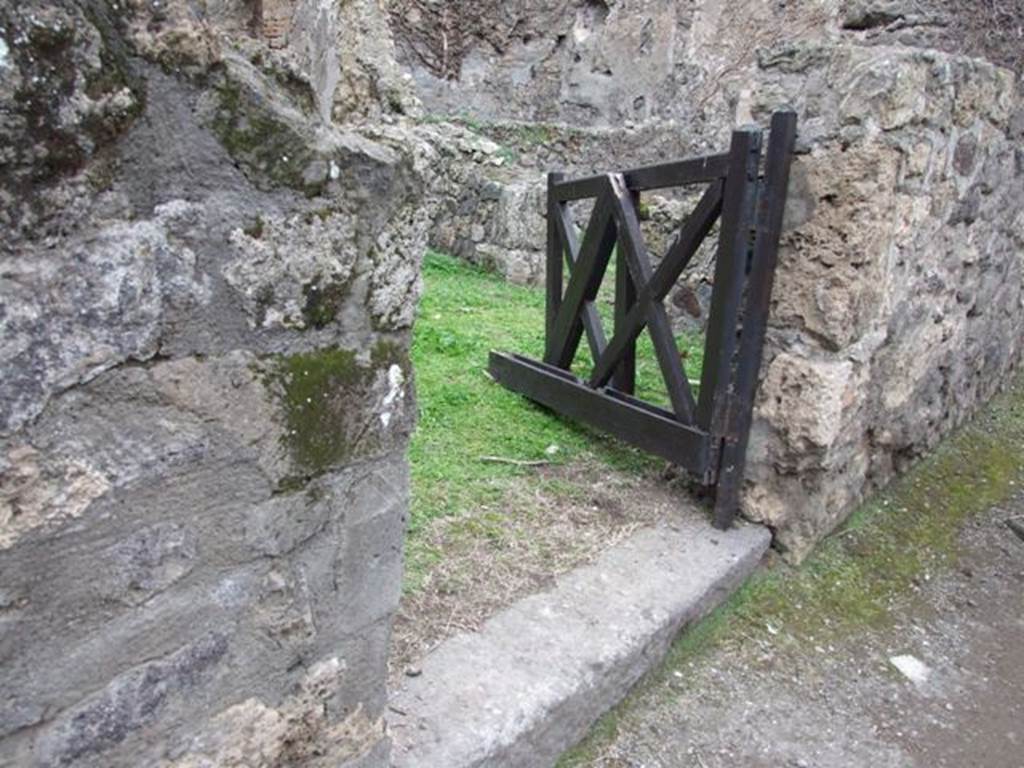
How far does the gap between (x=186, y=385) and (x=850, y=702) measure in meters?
1.95

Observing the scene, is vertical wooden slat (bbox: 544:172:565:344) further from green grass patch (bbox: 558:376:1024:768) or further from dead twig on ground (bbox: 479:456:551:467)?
green grass patch (bbox: 558:376:1024:768)

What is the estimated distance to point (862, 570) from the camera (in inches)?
105

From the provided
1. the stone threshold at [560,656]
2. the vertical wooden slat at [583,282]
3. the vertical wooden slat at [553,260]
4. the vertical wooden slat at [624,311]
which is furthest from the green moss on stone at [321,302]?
the vertical wooden slat at [553,260]

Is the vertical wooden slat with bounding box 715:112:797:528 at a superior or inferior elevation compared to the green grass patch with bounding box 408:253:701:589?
superior

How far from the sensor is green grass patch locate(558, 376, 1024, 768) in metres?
2.26

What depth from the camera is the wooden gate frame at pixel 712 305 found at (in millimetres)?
2367

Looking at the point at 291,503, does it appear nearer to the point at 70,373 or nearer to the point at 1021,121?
the point at 70,373

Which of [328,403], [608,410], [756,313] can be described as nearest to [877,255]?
[756,313]

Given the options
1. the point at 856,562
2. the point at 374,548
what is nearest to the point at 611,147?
the point at 856,562

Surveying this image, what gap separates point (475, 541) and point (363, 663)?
1.12 metres

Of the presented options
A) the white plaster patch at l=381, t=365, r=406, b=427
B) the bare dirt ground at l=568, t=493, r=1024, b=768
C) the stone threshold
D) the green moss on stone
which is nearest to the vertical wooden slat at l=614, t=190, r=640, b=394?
the stone threshold

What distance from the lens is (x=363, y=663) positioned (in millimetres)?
1326

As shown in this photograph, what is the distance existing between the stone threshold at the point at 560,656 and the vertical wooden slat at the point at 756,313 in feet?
0.68

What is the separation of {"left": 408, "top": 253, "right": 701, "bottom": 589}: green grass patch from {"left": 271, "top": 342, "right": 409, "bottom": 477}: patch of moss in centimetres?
111
